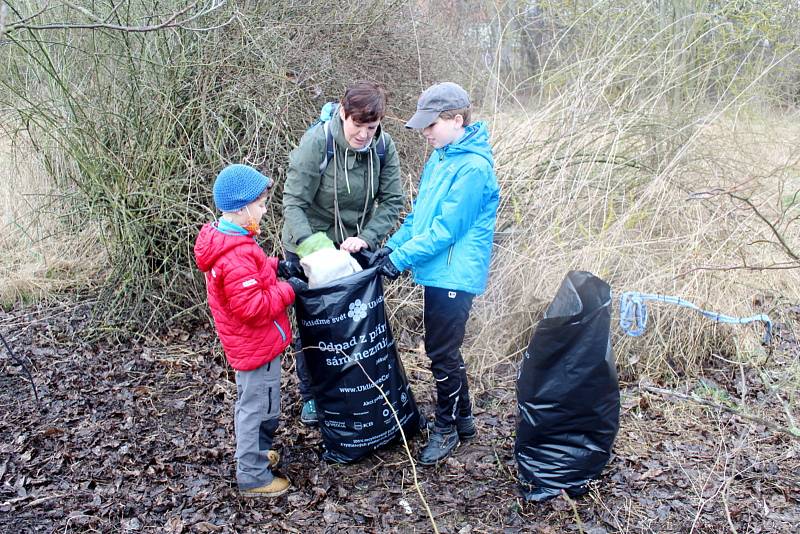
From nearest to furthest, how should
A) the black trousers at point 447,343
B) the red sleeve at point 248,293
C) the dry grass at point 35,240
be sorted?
1. the red sleeve at point 248,293
2. the black trousers at point 447,343
3. the dry grass at point 35,240

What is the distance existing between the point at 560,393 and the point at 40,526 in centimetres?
215

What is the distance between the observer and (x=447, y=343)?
2.95 m

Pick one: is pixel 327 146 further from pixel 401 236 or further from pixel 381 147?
pixel 401 236

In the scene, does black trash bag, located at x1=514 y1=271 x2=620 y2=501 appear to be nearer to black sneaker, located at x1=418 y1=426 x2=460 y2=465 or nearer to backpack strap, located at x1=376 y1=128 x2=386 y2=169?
black sneaker, located at x1=418 y1=426 x2=460 y2=465

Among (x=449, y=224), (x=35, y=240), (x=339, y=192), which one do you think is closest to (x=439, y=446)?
(x=449, y=224)

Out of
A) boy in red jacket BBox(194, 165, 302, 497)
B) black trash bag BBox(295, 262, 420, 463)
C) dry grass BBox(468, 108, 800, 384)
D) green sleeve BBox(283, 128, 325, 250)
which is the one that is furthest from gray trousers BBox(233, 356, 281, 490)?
dry grass BBox(468, 108, 800, 384)

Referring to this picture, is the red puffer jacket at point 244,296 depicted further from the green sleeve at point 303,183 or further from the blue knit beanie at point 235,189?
the green sleeve at point 303,183

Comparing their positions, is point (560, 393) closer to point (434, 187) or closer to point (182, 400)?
point (434, 187)

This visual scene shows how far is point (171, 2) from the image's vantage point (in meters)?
4.36

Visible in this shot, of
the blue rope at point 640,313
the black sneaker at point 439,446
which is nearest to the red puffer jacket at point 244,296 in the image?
the black sneaker at point 439,446

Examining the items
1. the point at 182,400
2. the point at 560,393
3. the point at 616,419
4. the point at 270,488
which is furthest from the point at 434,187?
the point at 182,400

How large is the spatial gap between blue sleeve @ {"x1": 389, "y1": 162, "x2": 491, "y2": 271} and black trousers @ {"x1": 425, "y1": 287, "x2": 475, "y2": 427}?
0.73 feet

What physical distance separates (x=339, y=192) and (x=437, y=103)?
69cm

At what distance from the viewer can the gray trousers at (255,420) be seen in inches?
109
